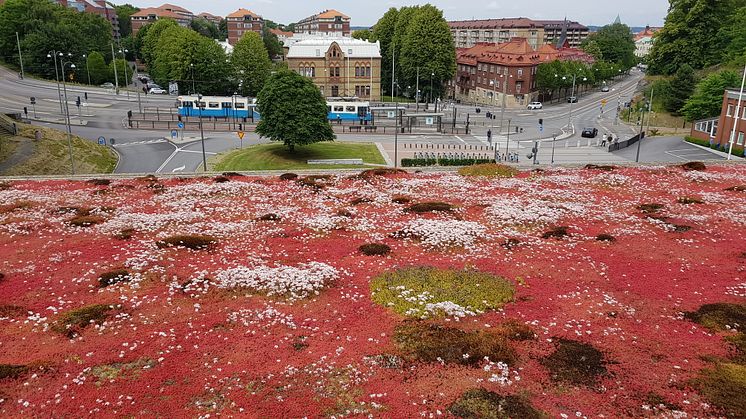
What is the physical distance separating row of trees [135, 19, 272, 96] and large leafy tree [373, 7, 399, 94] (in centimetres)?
3043

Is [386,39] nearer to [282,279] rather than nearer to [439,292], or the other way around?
[282,279]

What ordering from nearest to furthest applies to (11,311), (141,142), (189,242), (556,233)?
1. (11,311)
2. (189,242)
3. (556,233)
4. (141,142)

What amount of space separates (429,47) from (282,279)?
89932 mm

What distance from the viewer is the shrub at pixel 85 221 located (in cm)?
2623

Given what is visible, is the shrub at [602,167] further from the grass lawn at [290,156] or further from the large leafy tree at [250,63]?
the large leafy tree at [250,63]

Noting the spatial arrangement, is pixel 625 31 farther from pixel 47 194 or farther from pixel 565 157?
pixel 47 194

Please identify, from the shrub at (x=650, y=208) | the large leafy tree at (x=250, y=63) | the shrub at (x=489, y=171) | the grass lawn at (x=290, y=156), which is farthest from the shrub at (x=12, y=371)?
the large leafy tree at (x=250, y=63)

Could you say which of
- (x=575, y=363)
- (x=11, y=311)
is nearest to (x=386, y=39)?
(x=11, y=311)

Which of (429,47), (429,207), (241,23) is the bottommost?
(429,207)

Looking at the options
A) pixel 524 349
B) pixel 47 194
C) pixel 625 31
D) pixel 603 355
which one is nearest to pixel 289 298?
pixel 524 349

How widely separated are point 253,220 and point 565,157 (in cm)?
4795

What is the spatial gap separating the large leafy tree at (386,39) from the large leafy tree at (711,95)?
6523 centimetres

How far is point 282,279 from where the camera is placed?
20062 mm

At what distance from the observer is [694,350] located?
16.0 metres
